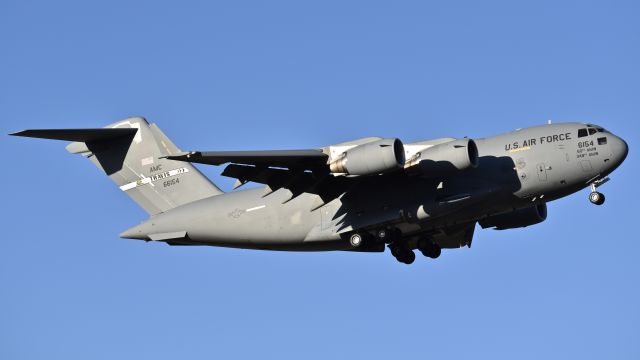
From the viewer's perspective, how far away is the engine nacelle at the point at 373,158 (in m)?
17.3

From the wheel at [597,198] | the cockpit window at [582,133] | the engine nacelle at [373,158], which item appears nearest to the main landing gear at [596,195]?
the wheel at [597,198]

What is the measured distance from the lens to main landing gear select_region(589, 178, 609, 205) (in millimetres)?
17938

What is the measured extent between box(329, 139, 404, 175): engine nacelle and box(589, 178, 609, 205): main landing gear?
3411mm

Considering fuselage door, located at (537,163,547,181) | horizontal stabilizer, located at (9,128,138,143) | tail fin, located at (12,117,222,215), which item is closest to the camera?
fuselage door, located at (537,163,547,181)

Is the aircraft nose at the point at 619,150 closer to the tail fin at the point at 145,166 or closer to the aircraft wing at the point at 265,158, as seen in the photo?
the aircraft wing at the point at 265,158

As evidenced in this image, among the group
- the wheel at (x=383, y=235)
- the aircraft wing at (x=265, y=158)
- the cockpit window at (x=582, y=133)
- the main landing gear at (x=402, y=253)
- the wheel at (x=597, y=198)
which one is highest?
the cockpit window at (x=582, y=133)

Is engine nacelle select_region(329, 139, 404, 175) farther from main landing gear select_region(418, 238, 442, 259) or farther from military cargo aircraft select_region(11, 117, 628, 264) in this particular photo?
main landing gear select_region(418, 238, 442, 259)

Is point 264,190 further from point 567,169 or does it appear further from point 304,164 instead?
point 567,169

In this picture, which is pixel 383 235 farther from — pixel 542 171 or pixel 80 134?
pixel 80 134

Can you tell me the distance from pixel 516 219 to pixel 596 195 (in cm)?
282

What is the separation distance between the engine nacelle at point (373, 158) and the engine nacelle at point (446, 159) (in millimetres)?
418

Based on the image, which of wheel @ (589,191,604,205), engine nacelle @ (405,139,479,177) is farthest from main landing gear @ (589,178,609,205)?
engine nacelle @ (405,139,479,177)

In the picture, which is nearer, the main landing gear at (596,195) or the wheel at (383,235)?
the main landing gear at (596,195)

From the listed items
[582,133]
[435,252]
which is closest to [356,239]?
[435,252]
